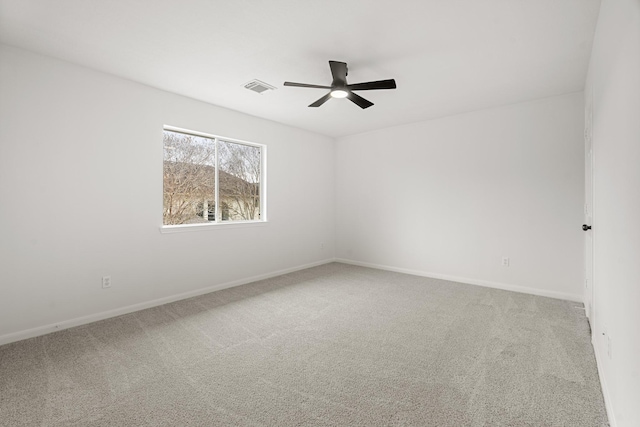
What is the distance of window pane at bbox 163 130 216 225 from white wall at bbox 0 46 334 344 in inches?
7.9

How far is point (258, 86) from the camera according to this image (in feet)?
11.0

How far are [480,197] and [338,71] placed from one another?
2.88 m

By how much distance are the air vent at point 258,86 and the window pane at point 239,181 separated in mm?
1141

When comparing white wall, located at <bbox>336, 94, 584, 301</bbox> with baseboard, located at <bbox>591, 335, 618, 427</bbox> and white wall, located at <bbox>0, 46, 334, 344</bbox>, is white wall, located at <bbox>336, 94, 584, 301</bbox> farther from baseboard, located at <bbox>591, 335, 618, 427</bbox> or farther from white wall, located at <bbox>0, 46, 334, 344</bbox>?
white wall, located at <bbox>0, 46, 334, 344</bbox>

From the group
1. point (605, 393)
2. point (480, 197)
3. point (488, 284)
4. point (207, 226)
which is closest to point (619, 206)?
point (605, 393)

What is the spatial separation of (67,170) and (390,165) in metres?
4.38

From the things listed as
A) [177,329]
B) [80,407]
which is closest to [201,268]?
[177,329]

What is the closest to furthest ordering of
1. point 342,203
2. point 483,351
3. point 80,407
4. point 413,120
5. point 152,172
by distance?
point 80,407 → point 483,351 → point 152,172 → point 413,120 → point 342,203

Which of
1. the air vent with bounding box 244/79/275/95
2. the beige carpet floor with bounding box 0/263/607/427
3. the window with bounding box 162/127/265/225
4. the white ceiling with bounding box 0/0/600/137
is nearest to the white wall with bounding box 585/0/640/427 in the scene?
the beige carpet floor with bounding box 0/263/607/427

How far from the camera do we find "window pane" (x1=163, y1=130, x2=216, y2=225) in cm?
369

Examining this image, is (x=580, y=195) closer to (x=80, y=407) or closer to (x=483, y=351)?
(x=483, y=351)

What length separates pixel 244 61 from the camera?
278 cm

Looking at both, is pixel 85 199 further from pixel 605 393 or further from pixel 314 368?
pixel 605 393

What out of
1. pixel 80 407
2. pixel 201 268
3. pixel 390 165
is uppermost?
pixel 390 165
